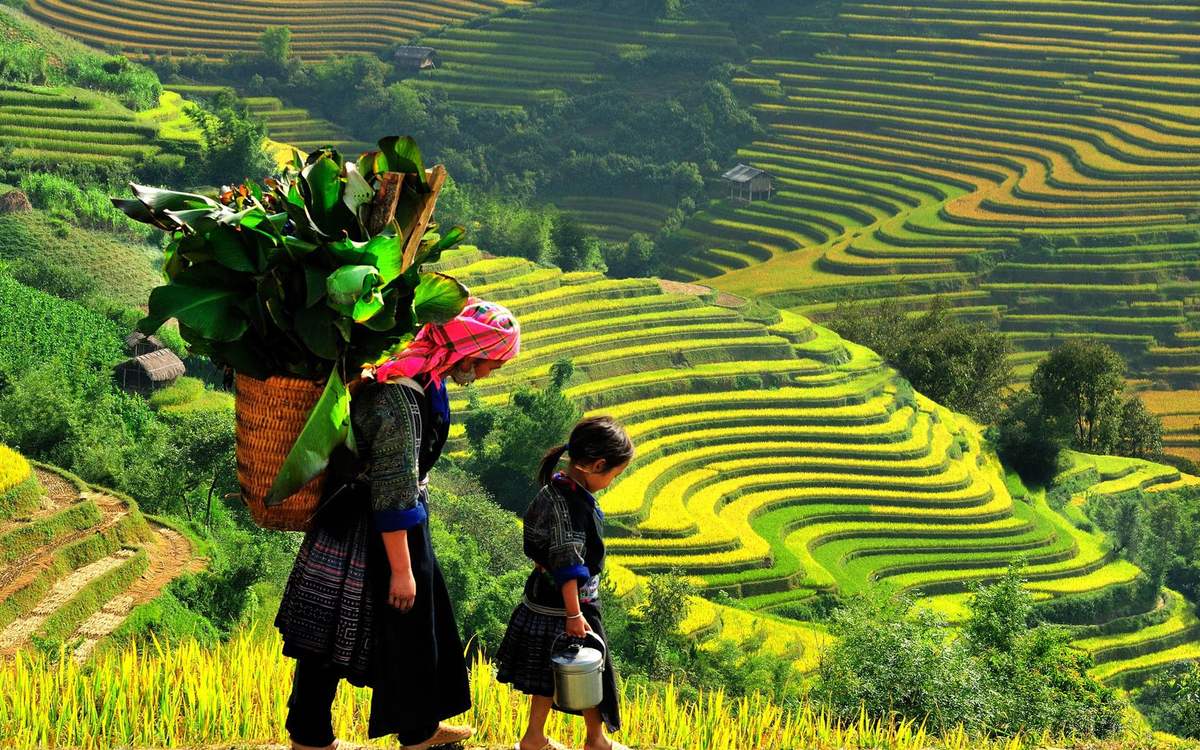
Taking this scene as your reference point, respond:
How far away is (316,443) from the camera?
15.9 ft

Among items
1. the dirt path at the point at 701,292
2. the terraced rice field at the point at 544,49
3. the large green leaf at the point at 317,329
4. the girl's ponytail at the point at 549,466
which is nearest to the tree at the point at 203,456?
the girl's ponytail at the point at 549,466

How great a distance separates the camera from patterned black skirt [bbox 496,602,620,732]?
577 centimetres

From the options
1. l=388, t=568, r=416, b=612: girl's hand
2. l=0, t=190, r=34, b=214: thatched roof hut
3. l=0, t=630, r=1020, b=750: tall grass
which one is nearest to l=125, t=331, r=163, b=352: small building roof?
l=0, t=190, r=34, b=214: thatched roof hut

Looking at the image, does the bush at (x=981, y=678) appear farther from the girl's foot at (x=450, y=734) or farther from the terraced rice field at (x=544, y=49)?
the terraced rice field at (x=544, y=49)

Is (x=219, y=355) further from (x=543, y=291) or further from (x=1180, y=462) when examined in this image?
(x=1180, y=462)

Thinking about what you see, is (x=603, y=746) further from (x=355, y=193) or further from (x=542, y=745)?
(x=355, y=193)

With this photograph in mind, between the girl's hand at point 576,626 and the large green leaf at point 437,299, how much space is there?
1192mm

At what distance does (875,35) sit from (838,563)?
123 ft

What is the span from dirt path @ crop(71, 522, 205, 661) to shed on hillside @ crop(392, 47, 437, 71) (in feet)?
168

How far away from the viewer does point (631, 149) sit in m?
61.0

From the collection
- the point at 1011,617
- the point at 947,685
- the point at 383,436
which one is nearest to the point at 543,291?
the point at 1011,617

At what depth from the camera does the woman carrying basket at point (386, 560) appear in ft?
17.0

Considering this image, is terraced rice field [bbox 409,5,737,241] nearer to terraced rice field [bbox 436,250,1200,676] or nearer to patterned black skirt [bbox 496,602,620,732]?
terraced rice field [bbox 436,250,1200,676]

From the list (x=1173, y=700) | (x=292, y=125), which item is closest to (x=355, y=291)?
(x=1173, y=700)
